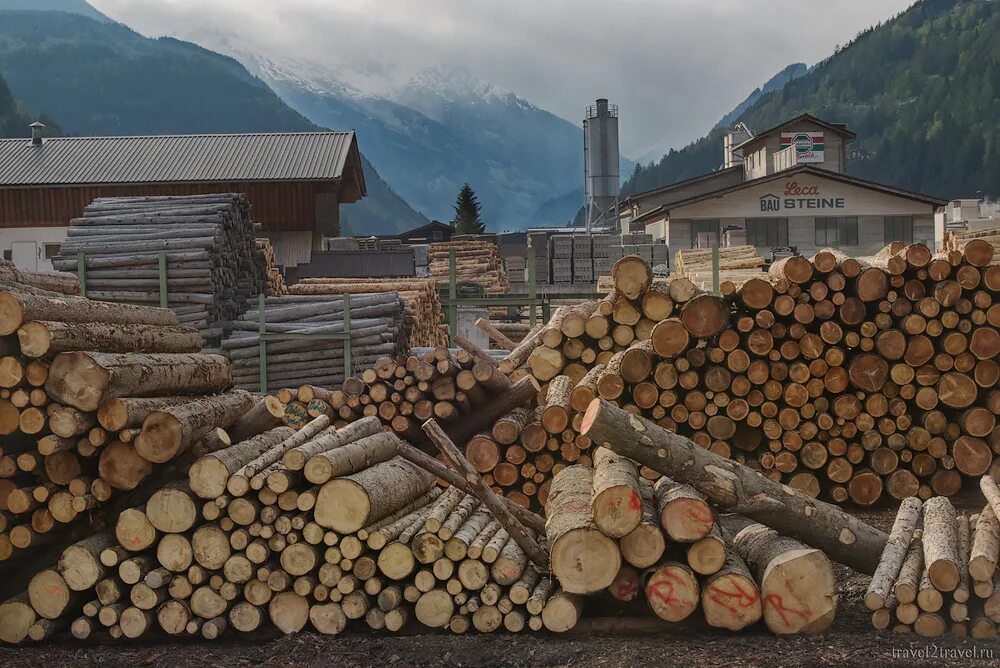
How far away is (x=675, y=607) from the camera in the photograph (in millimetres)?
6461

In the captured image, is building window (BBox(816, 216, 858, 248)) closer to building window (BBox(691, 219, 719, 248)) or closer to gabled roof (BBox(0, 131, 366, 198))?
building window (BBox(691, 219, 719, 248))

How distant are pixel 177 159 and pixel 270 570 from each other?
37.7 meters

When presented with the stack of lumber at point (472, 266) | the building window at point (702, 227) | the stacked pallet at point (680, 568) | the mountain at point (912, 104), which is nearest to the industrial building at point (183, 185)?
the stack of lumber at point (472, 266)

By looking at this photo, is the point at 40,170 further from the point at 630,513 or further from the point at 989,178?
the point at 989,178

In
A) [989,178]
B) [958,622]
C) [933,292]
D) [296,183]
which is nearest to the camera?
[958,622]

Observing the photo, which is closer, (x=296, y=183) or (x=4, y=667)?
(x=4, y=667)

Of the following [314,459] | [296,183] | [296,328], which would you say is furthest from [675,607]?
[296,183]

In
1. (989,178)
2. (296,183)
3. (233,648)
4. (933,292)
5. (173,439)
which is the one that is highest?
(989,178)

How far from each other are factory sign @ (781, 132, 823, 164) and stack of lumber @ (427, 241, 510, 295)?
20769mm

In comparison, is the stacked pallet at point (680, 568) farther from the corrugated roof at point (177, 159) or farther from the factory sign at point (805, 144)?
the factory sign at point (805, 144)

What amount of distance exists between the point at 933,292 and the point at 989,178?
304ft

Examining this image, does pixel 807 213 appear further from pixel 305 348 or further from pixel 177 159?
pixel 305 348

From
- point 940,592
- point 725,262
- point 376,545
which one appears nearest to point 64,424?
point 376,545

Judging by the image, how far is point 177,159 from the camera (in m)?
41.7
